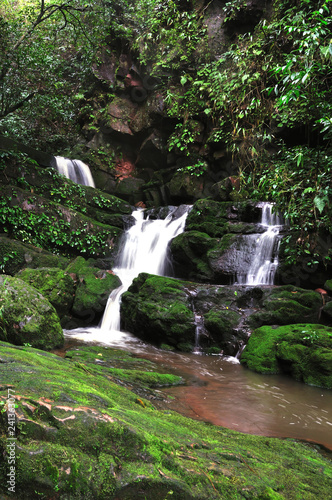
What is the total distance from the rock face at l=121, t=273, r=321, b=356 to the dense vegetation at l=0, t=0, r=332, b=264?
1.32 meters

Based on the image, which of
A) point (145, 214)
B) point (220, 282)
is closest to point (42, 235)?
point (145, 214)

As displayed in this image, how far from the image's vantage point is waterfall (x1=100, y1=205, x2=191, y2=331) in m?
11.2

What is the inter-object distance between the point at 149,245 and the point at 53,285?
4723mm

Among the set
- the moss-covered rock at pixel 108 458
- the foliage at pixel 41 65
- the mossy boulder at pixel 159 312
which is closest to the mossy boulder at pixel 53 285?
the mossy boulder at pixel 159 312

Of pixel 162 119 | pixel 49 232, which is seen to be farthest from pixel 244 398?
pixel 162 119

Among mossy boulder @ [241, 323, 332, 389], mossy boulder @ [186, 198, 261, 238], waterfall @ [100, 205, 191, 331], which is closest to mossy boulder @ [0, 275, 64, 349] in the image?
mossy boulder @ [241, 323, 332, 389]

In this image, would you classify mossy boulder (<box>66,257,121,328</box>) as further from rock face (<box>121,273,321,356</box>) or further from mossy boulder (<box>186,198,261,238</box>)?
mossy boulder (<box>186,198,261,238</box>)

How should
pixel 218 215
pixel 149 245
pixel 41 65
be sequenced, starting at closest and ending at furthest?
pixel 218 215, pixel 41 65, pixel 149 245

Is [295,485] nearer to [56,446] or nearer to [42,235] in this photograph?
[56,446]

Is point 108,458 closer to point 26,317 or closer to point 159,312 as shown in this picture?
point 26,317

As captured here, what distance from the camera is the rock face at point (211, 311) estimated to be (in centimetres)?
684

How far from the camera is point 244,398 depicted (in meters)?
4.39

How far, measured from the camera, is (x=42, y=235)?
1064 centimetres

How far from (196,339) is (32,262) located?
529 centimetres
